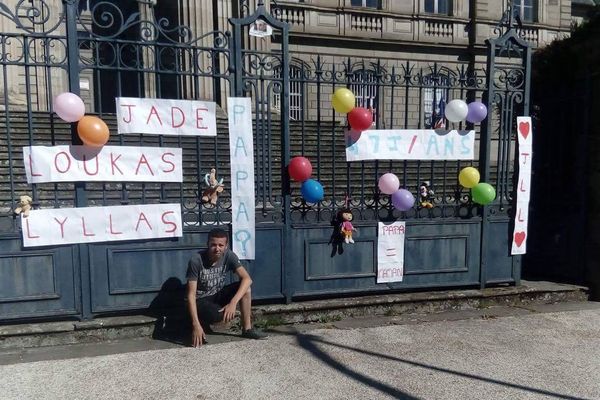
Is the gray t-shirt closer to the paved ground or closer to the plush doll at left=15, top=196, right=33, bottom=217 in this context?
the paved ground

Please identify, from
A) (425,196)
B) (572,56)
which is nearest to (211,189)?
(425,196)

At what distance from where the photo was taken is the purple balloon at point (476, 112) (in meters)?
5.74

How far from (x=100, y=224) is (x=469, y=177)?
4.16 m

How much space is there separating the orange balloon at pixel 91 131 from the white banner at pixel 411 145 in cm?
256

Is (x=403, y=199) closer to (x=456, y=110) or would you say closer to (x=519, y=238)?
(x=456, y=110)

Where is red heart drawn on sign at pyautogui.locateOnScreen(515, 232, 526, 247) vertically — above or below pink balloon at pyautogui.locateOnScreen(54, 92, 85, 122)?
below

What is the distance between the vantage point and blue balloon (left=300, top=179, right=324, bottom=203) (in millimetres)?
5234

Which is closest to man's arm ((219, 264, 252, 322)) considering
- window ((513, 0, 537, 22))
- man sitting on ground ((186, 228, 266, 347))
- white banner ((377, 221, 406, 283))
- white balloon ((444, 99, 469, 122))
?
man sitting on ground ((186, 228, 266, 347))

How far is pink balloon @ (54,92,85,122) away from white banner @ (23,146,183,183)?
0.96 ft

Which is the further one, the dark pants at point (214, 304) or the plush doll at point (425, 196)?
the plush doll at point (425, 196)

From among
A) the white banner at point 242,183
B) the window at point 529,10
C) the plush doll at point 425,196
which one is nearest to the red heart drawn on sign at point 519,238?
the plush doll at point 425,196

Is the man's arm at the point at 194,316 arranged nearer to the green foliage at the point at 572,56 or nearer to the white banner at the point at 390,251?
the white banner at the point at 390,251

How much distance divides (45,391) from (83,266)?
52.4 inches

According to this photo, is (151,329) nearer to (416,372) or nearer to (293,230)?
(293,230)
